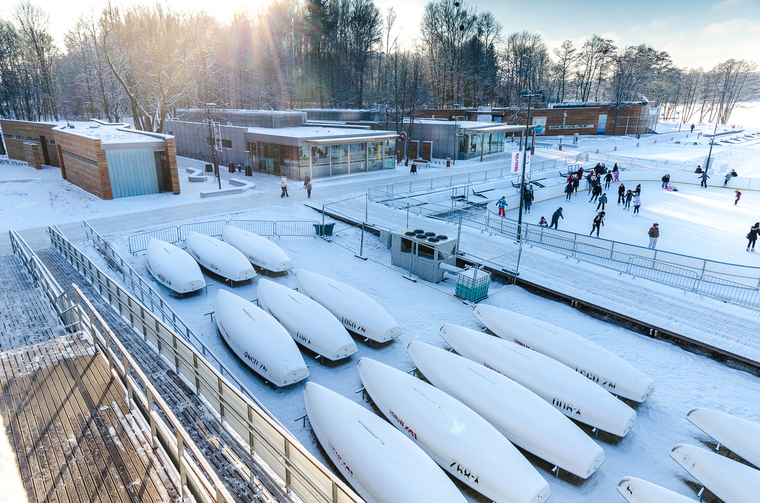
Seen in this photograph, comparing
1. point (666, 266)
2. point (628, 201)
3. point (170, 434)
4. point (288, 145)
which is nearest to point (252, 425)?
point (170, 434)

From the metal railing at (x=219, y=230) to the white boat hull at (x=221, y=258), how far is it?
1956 millimetres

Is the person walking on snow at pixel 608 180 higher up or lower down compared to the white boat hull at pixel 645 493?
higher up

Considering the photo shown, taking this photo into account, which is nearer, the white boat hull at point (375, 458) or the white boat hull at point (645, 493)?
the white boat hull at point (375, 458)

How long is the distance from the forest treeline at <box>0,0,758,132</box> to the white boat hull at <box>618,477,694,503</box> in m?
37.1

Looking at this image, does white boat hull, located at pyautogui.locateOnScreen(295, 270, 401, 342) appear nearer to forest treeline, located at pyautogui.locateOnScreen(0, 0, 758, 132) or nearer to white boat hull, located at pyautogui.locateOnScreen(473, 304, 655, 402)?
white boat hull, located at pyautogui.locateOnScreen(473, 304, 655, 402)

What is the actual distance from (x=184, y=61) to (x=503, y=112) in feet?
130

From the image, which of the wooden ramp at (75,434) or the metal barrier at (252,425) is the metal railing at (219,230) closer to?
the metal barrier at (252,425)

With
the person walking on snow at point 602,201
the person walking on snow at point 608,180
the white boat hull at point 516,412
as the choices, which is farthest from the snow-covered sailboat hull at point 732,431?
the person walking on snow at point 608,180

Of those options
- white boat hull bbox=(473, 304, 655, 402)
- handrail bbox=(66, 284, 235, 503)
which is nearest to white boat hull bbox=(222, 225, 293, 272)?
white boat hull bbox=(473, 304, 655, 402)

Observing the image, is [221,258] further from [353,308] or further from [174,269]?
[353,308]

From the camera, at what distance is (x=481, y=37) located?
3231 inches

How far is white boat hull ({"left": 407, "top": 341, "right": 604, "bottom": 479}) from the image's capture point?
8.00 metres

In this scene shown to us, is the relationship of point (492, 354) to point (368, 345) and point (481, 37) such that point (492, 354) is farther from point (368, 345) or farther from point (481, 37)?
point (481, 37)

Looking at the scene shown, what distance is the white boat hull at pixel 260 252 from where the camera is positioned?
16438mm
